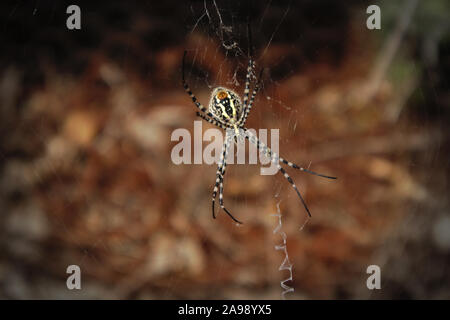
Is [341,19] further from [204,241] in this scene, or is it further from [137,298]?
[137,298]

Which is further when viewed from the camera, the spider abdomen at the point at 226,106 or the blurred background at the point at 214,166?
the blurred background at the point at 214,166

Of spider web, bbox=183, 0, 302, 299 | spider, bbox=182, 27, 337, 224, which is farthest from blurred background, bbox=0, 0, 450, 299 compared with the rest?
spider, bbox=182, 27, 337, 224

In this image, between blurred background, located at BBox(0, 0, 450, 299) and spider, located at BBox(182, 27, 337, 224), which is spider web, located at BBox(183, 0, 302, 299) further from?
spider, located at BBox(182, 27, 337, 224)

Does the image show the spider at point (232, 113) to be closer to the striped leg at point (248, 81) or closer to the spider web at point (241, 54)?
the striped leg at point (248, 81)

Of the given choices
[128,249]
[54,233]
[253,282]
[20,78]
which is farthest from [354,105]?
[20,78]

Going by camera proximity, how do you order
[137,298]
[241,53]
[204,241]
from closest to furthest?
[241,53], [137,298], [204,241]

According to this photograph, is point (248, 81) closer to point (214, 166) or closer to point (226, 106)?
point (226, 106)

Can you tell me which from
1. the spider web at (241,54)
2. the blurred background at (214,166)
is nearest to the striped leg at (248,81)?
the spider web at (241,54)

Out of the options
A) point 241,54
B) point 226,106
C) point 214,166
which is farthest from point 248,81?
point 214,166
